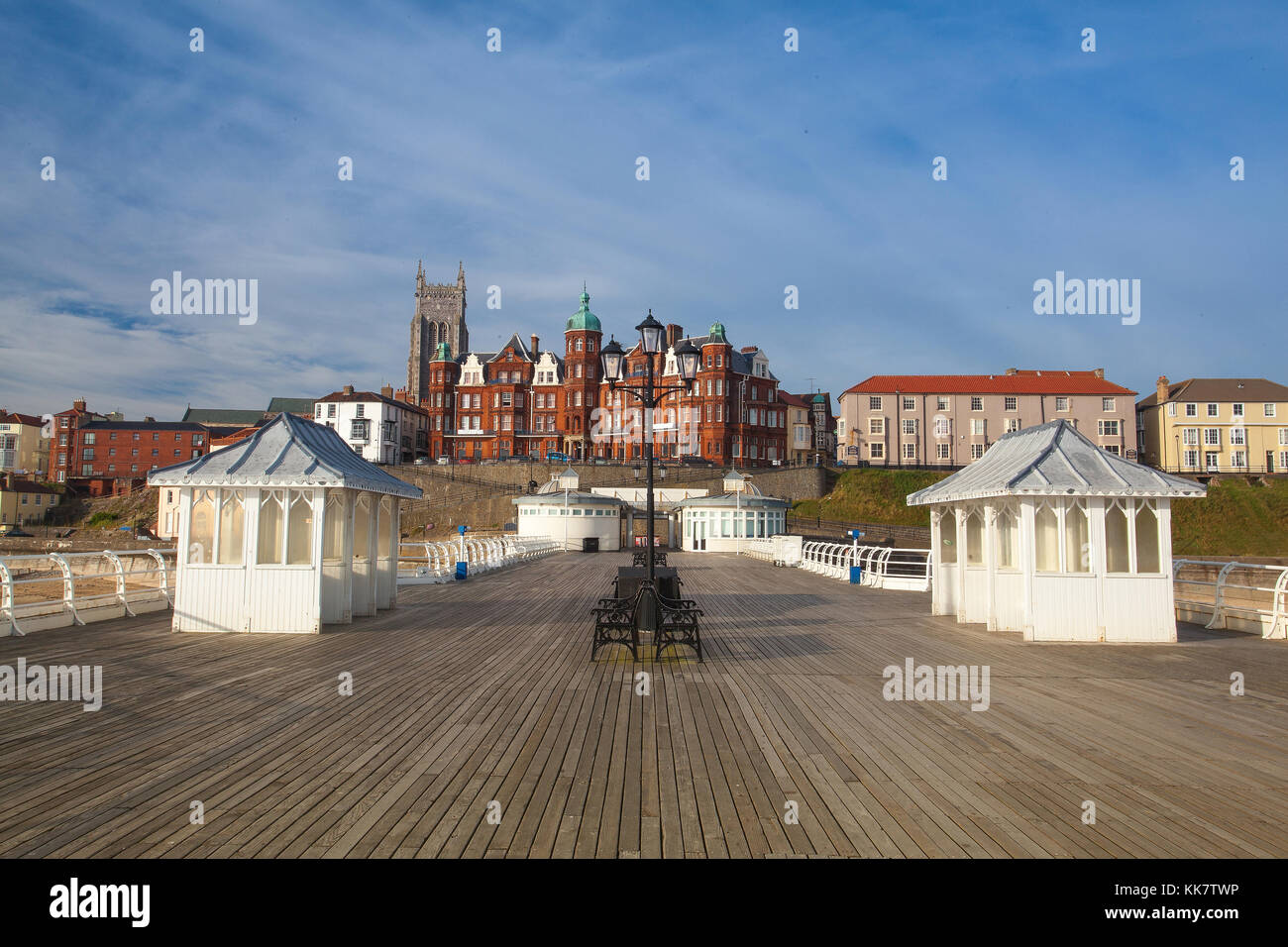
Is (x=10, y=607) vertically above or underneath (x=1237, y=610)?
above

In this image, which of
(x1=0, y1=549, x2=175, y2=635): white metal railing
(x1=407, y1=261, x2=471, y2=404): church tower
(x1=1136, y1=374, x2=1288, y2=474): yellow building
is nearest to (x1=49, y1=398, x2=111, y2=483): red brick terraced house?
(x1=407, y1=261, x2=471, y2=404): church tower

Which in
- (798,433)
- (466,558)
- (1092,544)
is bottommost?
(466,558)

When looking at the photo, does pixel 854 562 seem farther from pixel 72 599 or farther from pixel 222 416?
pixel 222 416

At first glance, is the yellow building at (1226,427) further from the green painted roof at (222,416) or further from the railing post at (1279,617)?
the green painted roof at (222,416)

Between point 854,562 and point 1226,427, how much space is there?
5837cm

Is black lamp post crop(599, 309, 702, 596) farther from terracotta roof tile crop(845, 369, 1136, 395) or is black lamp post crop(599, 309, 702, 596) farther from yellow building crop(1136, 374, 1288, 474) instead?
yellow building crop(1136, 374, 1288, 474)

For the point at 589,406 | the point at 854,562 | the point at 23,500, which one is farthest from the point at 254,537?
the point at 23,500

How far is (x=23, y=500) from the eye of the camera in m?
76.2
